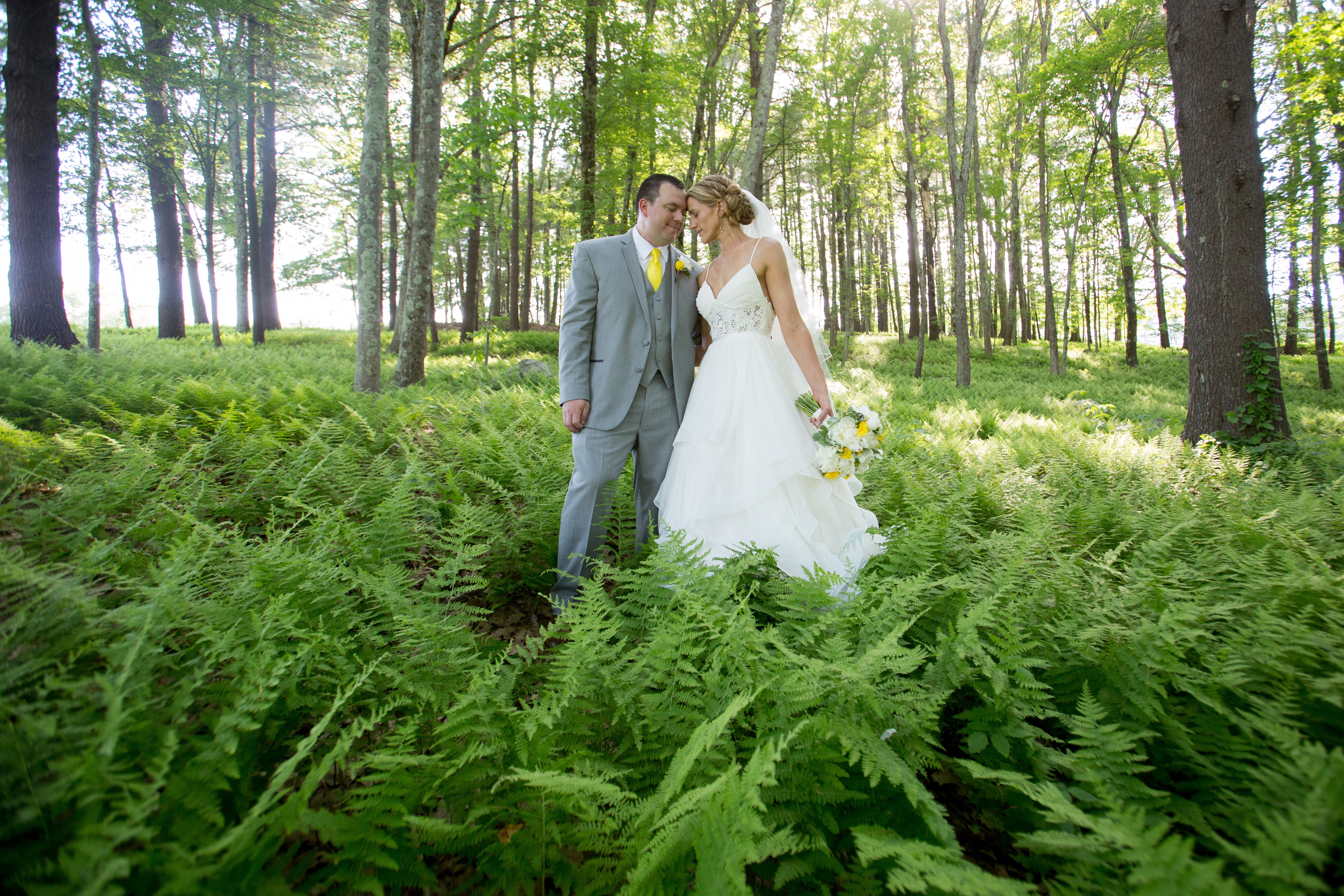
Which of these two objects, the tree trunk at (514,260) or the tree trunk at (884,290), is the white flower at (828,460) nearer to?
the tree trunk at (514,260)

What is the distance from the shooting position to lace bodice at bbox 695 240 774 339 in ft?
12.8

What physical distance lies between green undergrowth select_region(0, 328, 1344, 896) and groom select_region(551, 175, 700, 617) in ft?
1.20

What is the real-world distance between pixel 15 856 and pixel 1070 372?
85.7 ft

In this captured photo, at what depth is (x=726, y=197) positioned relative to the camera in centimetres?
394

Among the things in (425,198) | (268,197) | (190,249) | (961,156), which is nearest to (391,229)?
(268,197)

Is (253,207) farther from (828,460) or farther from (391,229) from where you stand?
(828,460)

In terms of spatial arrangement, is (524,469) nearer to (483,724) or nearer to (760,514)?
(760,514)

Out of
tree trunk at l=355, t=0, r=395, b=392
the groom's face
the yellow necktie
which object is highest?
tree trunk at l=355, t=0, r=395, b=392

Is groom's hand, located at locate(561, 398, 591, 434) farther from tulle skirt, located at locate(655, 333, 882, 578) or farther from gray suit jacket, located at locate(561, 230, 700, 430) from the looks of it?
tulle skirt, located at locate(655, 333, 882, 578)

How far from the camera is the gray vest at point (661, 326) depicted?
3.88 meters

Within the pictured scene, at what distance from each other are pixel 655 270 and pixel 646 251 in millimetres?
190

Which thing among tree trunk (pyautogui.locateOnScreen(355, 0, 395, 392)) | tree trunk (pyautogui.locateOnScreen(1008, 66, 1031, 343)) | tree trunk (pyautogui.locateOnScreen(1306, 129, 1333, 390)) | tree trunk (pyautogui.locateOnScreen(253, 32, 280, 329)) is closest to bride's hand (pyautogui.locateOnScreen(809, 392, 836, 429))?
tree trunk (pyautogui.locateOnScreen(355, 0, 395, 392))

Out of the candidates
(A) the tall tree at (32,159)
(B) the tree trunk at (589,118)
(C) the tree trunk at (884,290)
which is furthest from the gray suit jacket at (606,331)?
(C) the tree trunk at (884,290)

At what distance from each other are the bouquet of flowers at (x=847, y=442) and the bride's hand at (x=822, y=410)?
5.4 inches
